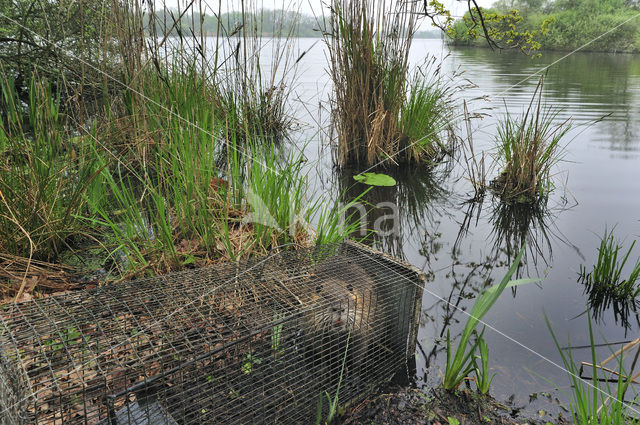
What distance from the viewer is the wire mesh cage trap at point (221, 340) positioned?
0.93m

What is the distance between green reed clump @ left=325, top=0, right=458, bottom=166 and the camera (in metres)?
3.06

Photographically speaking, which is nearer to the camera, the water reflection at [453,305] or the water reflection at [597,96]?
A: the water reflection at [453,305]

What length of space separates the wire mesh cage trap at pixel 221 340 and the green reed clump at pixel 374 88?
159cm

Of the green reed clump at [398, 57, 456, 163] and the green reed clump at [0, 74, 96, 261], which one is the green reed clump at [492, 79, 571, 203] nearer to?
the green reed clump at [398, 57, 456, 163]

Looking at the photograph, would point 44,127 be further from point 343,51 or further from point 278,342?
point 343,51

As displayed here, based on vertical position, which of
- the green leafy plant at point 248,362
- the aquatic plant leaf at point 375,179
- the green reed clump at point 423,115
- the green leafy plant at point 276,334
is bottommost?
the green leafy plant at point 248,362

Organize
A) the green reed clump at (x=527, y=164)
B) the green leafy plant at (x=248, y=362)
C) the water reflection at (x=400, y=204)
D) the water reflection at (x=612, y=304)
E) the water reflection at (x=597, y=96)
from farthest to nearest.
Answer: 1. the water reflection at (x=597, y=96)
2. the green reed clump at (x=527, y=164)
3. the water reflection at (x=400, y=204)
4. the water reflection at (x=612, y=304)
5. the green leafy plant at (x=248, y=362)

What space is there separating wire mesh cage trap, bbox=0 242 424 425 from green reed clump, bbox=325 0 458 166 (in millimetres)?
1585

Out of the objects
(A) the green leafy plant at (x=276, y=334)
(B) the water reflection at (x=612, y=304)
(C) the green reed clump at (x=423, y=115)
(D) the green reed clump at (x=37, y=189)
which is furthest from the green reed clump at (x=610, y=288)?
(D) the green reed clump at (x=37, y=189)

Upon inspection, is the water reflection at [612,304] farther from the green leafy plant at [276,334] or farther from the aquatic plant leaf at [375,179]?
the aquatic plant leaf at [375,179]

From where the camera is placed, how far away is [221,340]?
3.34 feet

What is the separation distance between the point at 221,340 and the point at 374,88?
8.66ft

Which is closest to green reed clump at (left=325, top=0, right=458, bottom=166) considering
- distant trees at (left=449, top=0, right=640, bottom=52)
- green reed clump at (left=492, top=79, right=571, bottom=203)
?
green reed clump at (left=492, top=79, right=571, bottom=203)

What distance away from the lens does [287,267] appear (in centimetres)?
140
